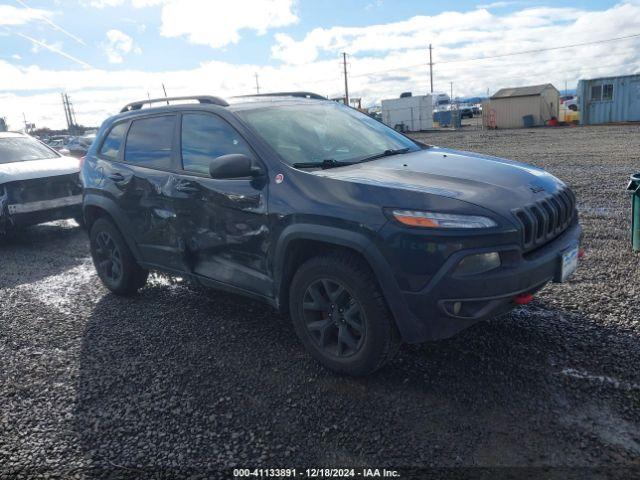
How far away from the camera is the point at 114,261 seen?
539 cm

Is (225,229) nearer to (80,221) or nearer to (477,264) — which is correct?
(477,264)

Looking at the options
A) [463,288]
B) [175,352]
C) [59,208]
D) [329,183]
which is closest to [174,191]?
[175,352]

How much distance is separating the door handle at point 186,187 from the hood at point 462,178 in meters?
1.14

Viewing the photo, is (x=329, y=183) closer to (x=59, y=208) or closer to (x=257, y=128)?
(x=257, y=128)

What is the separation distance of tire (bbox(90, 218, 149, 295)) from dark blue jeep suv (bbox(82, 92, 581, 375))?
0.21 metres

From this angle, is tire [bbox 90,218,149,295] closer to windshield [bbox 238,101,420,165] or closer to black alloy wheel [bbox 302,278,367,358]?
windshield [bbox 238,101,420,165]

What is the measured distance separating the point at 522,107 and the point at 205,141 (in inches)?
1471

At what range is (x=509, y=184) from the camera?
331 centimetres

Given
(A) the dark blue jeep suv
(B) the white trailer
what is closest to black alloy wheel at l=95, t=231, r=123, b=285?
(A) the dark blue jeep suv

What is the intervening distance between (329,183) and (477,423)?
1.62 meters

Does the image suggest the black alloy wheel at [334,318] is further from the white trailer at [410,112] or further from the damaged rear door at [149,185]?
the white trailer at [410,112]

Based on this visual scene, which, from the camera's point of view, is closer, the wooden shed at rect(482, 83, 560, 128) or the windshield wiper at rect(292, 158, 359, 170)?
the windshield wiper at rect(292, 158, 359, 170)

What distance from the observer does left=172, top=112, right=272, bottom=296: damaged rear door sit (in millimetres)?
3715

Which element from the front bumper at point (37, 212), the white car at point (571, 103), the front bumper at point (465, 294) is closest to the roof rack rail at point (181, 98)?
the front bumper at point (465, 294)
